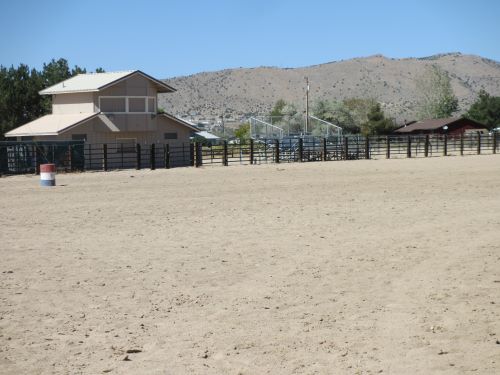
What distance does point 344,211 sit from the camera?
59.2 feet

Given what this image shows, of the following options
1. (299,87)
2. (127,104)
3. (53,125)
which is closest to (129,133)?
(127,104)

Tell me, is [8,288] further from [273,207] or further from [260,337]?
[273,207]

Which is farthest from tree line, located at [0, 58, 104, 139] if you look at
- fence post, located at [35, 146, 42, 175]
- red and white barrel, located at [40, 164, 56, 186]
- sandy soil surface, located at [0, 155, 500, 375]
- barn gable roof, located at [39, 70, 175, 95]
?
sandy soil surface, located at [0, 155, 500, 375]

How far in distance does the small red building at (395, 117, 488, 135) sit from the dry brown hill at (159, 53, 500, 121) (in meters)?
58.9

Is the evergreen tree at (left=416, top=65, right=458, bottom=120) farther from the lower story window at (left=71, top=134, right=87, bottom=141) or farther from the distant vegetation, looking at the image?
the lower story window at (left=71, top=134, right=87, bottom=141)

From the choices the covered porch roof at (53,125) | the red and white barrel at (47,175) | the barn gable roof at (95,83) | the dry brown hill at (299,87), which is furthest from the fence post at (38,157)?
the dry brown hill at (299,87)

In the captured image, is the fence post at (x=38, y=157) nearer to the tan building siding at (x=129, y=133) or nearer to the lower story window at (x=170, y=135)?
the tan building siding at (x=129, y=133)

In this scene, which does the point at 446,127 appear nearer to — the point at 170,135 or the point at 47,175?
the point at 170,135

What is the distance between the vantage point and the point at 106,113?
152 feet

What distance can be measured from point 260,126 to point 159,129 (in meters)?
12.3

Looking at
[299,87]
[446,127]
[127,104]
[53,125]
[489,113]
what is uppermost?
[299,87]

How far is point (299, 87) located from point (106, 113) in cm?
13353

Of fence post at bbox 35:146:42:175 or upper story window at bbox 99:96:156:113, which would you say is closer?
fence post at bbox 35:146:42:175

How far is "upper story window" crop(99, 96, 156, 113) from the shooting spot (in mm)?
46781
